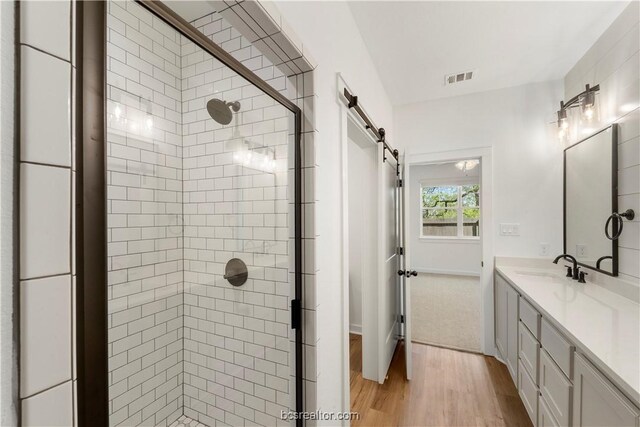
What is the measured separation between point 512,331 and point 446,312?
1.69m

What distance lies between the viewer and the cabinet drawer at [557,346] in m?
1.26

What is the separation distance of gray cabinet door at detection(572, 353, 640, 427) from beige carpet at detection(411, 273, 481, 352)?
178 cm

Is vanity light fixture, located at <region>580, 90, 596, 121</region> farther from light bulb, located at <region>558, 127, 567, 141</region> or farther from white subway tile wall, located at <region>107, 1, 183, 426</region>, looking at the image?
white subway tile wall, located at <region>107, 1, 183, 426</region>

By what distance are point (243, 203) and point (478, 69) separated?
2.47 m

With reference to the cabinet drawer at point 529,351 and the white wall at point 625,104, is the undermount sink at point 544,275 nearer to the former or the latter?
the white wall at point 625,104

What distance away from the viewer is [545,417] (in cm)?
151

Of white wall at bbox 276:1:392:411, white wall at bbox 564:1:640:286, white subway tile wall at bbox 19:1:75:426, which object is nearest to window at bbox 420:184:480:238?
white wall at bbox 564:1:640:286

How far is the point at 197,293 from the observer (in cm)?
97

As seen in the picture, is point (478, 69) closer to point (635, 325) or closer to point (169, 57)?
point (635, 325)

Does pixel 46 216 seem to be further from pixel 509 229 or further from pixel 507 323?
pixel 509 229

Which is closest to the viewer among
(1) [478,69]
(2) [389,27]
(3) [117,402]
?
(3) [117,402]

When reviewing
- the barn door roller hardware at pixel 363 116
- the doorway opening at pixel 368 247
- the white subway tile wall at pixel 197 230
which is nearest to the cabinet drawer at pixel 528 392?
the doorway opening at pixel 368 247

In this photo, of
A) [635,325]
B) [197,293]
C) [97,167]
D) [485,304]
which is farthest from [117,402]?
[485,304]

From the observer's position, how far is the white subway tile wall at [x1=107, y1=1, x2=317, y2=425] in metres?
0.71
